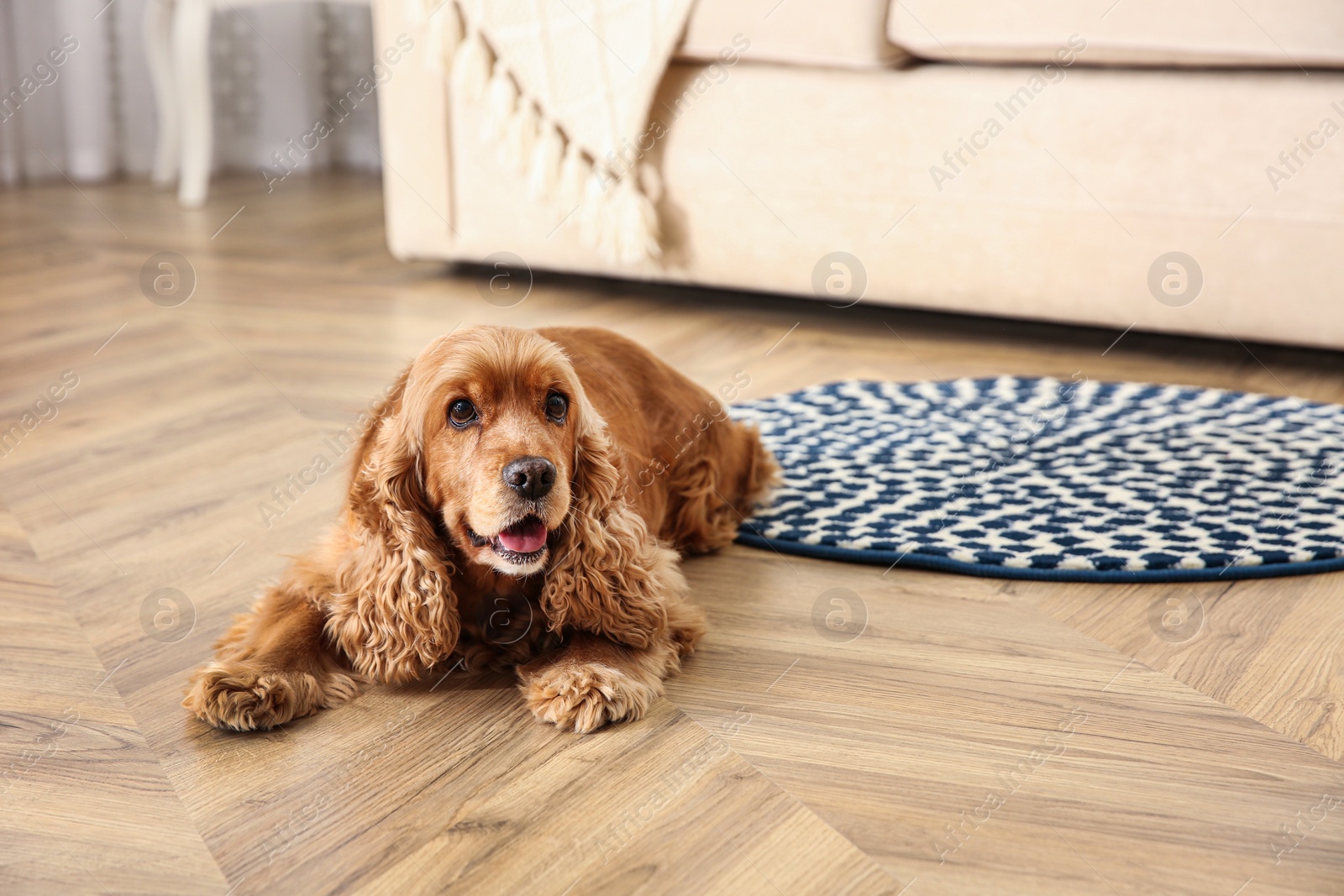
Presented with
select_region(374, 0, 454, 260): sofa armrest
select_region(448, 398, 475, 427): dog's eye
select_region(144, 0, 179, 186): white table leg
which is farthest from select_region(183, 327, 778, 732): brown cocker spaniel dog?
select_region(144, 0, 179, 186): white table leg

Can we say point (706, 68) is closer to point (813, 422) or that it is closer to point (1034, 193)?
point (1034, 193)

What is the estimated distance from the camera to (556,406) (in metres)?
1.50

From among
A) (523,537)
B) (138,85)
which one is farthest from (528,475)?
(138,85)

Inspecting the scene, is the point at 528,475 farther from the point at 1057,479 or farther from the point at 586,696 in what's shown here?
the point at 1057,479

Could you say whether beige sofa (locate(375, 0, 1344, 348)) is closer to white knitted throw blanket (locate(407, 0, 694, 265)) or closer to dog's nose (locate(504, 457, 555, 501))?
white knitted throw blanket (locate(407, 0, 694, 265))

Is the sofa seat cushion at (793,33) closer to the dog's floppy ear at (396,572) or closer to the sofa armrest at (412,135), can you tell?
the sofa armrest at (412,135)

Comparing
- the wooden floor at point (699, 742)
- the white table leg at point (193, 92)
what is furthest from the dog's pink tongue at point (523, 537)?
the white table leg at point (193, 92)

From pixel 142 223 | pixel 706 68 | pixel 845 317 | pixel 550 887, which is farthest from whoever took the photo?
pixel 142 223

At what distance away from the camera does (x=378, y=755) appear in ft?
4.63

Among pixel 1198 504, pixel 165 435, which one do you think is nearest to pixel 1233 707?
pixel 1198 504

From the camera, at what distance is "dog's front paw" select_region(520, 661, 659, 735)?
147cm

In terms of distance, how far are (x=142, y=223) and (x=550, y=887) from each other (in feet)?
13.5

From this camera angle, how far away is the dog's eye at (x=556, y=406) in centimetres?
150

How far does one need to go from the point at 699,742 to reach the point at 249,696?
1.76 feet
